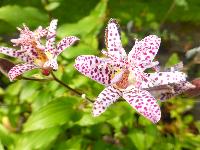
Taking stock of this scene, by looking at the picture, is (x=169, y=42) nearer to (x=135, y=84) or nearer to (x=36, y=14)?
(x=36, y=14)

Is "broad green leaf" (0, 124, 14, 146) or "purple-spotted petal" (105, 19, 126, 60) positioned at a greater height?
"purple-spotted petal" (105, 19, 126, 60)

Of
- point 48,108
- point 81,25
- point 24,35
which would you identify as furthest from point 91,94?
point 24,35

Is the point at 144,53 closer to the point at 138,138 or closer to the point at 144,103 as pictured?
the point at 144,103

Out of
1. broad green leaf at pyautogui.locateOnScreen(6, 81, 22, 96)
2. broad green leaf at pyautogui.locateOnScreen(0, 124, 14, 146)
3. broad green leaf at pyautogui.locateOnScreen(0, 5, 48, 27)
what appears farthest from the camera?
broad green leaf at pyautogui.locateOnScreen(6, 81, 22, 96)

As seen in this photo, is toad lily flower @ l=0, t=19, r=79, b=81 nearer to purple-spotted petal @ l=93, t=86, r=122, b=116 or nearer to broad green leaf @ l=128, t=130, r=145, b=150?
purple-spotted petal @ l=93, t=86, r=122, b=116

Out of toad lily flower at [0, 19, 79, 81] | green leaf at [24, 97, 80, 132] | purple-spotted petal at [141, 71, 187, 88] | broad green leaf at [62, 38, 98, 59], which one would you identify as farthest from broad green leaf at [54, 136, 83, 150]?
purple-spotted petal at [141, 71, 187, 88]

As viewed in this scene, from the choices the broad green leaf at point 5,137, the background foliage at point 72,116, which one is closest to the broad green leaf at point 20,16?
the background foliage at point 72,116

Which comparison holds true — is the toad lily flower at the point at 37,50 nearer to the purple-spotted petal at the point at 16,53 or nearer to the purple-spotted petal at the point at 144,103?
the purple-spotted petal at the point at 16,53
